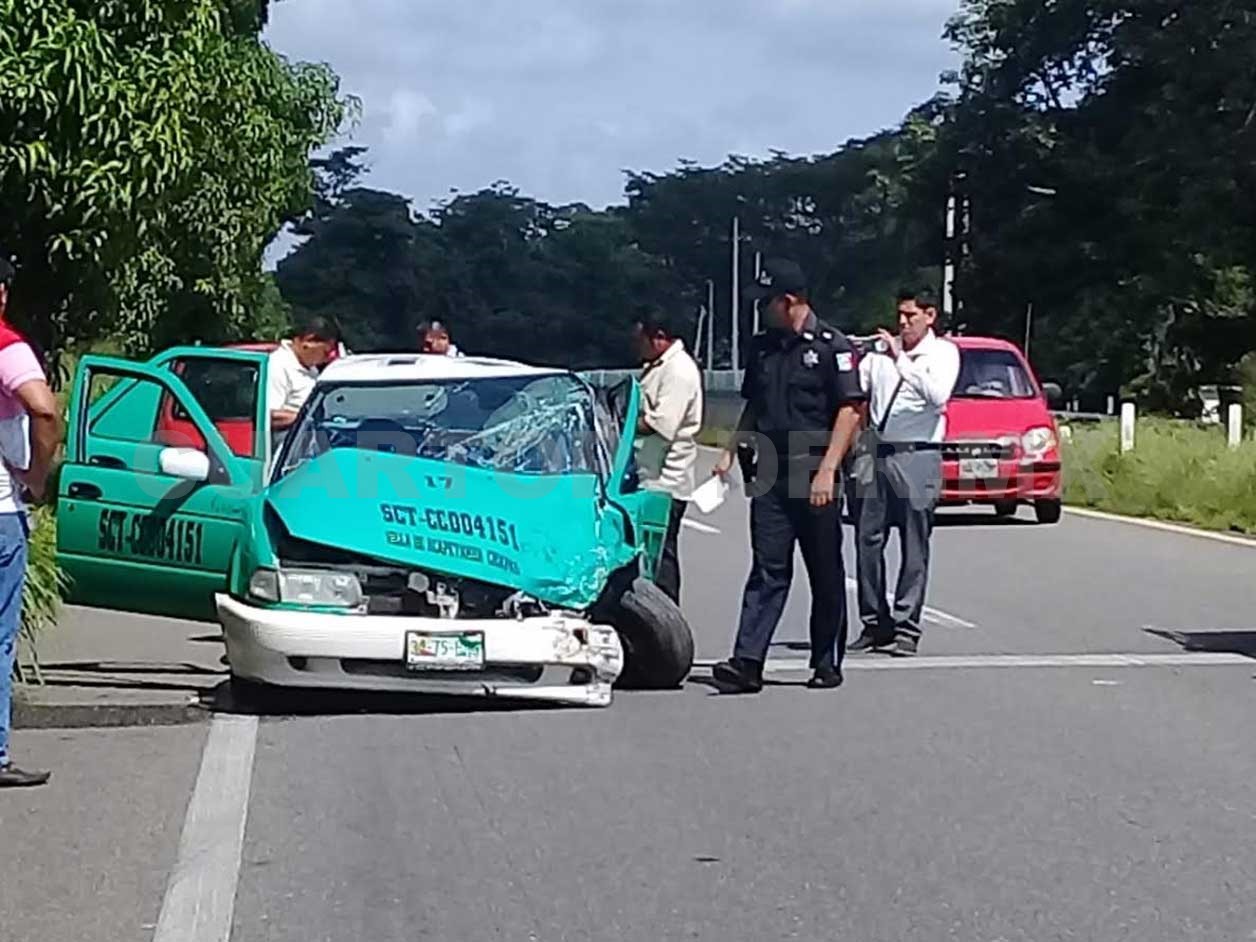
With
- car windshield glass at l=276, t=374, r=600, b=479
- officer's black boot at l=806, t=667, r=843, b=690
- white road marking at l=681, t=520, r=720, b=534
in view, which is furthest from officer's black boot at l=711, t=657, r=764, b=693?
white road marking at l=681, t=520, r=720, b=534

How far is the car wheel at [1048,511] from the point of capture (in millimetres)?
22766

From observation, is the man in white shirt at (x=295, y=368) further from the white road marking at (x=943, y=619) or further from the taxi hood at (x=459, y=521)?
the white road marking at (x=943, y=619)

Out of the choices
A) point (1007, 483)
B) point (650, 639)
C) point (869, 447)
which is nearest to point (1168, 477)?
point (1007, 483)

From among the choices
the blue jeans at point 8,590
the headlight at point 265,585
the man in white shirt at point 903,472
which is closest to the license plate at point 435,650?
the headlight at point 265,585

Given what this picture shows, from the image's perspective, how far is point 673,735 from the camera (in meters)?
9.83

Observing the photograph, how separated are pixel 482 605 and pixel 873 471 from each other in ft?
10.9

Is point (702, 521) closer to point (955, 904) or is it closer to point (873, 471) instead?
point (873, 471)

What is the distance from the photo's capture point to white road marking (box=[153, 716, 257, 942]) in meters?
6.65

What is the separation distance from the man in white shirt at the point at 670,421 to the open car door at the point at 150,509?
2.25 m

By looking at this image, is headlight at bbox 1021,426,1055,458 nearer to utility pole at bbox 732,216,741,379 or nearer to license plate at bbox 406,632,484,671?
license plate at bbox 406,632,484,671

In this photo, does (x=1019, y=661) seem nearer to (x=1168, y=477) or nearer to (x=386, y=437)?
(x=386, y=437)

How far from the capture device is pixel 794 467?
1102 cm

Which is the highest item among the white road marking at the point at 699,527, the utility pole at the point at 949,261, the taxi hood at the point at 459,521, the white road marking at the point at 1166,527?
the utility pole at the point at 949,261

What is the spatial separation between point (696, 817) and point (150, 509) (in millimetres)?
4184
